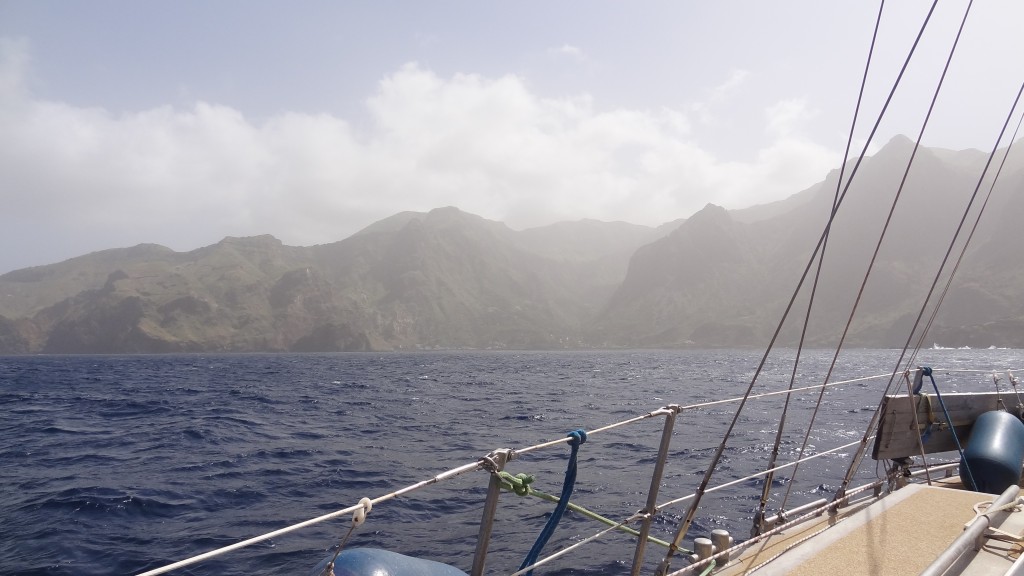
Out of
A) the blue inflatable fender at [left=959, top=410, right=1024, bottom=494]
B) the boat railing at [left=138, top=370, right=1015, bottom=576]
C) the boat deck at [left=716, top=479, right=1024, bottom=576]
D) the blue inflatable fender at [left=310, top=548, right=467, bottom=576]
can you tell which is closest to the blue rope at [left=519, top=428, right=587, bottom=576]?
the boat railing at [left=138, top=370, right=1015, bottom=576]

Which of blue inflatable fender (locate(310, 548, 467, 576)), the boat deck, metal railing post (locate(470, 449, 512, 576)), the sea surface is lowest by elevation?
the sea surface

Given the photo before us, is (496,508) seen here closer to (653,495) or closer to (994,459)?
(653,495)

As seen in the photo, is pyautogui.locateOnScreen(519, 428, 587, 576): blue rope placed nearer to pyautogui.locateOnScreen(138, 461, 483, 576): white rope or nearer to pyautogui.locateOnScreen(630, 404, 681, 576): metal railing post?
pyautogui.locateOnScreen(138, 461, 483, 576): white rope

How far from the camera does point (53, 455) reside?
17.7 meters

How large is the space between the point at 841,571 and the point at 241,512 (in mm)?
11068

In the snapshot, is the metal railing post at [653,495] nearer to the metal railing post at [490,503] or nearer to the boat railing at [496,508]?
the boat railing at [496,508]

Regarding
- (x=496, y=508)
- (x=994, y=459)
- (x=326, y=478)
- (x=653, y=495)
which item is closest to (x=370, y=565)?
(x=496, y=508)

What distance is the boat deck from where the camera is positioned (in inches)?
154

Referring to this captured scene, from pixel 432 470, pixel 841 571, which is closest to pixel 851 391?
pixel 432 470

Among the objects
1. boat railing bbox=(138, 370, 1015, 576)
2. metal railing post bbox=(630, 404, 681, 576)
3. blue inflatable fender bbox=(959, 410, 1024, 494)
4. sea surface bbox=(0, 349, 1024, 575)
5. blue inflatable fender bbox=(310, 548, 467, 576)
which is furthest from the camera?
sea surface bbox=(0, 349, 1024, 575)

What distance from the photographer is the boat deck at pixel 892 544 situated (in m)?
3.91

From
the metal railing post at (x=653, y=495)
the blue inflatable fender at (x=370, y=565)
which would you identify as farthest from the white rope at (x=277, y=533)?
the metal railing post at (x=653, y=495)

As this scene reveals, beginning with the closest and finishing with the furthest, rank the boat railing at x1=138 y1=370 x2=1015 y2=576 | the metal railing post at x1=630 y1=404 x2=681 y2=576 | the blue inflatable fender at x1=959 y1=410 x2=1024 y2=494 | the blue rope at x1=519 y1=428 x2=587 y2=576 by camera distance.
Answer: the boat railing at x1=138 y1=370 x2=1015 y2=576 → the blue rope at x1=519 y1=428 x2=587 y2=576 → the metal railing post at x1=630 y1=404 x2=681 y2=576 → the blue inflatable fender at x1=959 y1=410 x2=1024 y2=494

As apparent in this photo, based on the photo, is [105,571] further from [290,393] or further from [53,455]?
[290,393]
